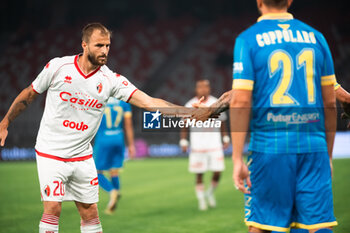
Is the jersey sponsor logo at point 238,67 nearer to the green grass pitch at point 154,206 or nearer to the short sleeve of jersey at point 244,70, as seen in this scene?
the short sleeve of jersey at point 244,70

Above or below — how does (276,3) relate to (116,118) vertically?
above

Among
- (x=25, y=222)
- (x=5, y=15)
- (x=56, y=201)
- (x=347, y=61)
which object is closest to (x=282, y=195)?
(x=56, y=201)

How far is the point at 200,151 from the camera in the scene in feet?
30.4

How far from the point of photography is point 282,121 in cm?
302

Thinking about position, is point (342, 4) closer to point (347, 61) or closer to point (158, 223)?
point (347, 61)

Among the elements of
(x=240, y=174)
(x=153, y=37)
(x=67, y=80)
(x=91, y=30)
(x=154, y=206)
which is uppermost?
(x=153, y=37)

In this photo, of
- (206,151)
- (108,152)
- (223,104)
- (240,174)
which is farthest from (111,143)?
(240,174)

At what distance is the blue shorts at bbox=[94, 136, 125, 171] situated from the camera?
28.3ft

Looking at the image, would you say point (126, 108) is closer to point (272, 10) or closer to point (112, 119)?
point (112, 119)

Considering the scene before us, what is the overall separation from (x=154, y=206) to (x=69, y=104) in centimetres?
489

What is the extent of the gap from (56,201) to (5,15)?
23.8 meters

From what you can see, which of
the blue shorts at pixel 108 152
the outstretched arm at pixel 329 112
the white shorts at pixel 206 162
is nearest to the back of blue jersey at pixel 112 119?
the blue shorts at pixel 108 152

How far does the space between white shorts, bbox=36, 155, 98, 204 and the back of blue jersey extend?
4.13 m

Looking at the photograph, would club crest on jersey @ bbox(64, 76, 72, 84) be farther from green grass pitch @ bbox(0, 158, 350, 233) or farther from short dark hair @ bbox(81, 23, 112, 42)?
green grass pitch @ bbox(0, 158, 350, 233)
